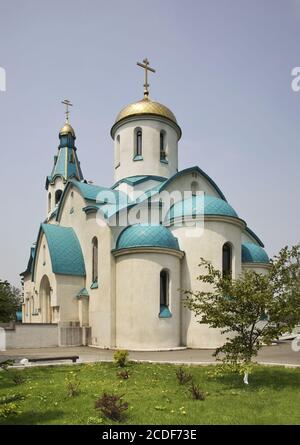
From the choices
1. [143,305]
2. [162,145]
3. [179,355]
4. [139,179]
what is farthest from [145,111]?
[179,355]

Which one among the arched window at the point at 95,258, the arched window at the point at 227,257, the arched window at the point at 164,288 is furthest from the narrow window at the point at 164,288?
the arched window at the point at 95,258

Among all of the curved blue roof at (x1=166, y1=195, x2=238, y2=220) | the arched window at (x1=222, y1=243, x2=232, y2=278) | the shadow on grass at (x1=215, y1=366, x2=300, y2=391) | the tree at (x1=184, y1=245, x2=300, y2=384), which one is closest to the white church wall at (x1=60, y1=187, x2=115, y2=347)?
the curved blue roof at (x1=166, y1=195, x2=238, y2=220)

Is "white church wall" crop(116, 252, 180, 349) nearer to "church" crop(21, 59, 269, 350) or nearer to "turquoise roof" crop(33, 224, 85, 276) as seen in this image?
"church" crop(21, 59, 269, 350)

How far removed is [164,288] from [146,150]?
354 inches

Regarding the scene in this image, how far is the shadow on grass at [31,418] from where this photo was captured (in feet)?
22.4

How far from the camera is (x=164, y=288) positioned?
62.5 ft

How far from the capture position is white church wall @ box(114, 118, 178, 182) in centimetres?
2405

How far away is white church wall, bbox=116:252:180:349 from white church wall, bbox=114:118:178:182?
7055mm

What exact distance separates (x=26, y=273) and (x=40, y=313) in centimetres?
710

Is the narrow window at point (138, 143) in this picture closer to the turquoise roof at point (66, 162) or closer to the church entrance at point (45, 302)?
the turquoise roof at point (66, 162)

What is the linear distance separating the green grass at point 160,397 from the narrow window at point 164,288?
21.0 feet

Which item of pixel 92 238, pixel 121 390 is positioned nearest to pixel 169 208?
pixel 92 238

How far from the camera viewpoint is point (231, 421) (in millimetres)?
6797

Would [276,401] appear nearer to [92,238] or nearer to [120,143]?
[92,238]
